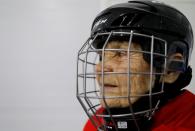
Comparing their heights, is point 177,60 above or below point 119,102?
above

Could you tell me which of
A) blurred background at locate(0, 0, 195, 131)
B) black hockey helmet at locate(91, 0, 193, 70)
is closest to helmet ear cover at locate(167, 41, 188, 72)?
black hockey helmet at locate(91, 0, 193, 70)

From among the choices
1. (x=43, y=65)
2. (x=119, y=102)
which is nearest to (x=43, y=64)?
(x=43, y=65)

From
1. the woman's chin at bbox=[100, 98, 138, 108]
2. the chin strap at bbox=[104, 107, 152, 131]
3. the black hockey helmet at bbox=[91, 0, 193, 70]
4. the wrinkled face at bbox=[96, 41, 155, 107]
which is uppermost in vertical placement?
the black hockey helmet at bbox=[91, 0, 193, 70]

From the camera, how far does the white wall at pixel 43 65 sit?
1.45 metres

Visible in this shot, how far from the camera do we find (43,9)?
57.9 inches

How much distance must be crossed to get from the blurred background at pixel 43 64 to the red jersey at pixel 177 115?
0.68m

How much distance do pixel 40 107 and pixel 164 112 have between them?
0.79 metres

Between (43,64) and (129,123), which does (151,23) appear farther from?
(43,64)

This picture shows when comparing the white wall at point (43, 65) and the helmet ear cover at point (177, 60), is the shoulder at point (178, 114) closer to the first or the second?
the helmet ear cover at point (177, 60)

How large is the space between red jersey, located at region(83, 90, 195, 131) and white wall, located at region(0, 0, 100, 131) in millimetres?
684

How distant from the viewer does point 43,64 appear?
145 cm

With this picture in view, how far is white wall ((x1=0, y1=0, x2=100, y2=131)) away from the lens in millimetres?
1446

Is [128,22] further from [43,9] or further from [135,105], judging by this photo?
[43,9]

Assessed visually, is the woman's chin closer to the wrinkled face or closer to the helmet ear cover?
the wrinkled face
